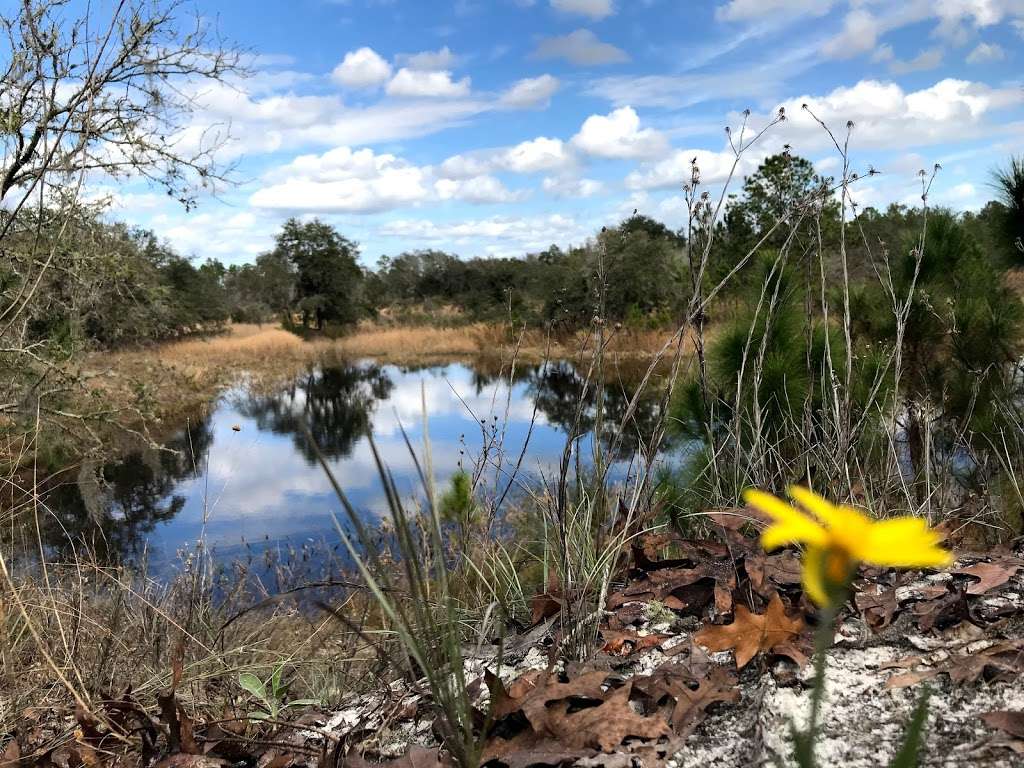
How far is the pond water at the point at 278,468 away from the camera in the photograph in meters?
8.16

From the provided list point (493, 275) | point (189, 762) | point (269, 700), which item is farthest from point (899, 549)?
point (493, 275)

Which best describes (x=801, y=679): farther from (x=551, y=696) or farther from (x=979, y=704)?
(x=551, y=696)

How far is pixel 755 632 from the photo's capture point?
5.04 feet

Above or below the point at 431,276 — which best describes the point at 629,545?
below

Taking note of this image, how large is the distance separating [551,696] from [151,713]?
1006 millimetres

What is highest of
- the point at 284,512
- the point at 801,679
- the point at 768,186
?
the point at 768,186

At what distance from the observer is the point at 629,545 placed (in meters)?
2.24

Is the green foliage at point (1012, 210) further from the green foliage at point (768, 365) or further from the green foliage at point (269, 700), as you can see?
the green foliage at point (269, 700)

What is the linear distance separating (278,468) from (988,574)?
11512 mm

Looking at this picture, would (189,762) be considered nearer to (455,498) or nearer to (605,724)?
(605,724)

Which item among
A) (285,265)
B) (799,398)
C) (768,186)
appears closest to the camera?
(799,398)

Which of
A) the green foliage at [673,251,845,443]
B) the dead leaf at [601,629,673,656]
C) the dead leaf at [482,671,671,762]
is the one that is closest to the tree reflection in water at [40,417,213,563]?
the green foliage at [673,251,845,443]

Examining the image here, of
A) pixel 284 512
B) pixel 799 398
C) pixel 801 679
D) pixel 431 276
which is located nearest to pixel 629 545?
pixel 801 679

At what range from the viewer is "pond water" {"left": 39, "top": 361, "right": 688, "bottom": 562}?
8.16 metres
